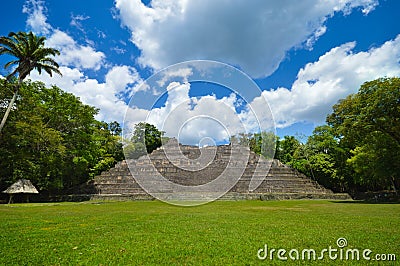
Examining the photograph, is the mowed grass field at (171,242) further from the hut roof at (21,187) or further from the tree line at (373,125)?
the hut roof at (21,187)

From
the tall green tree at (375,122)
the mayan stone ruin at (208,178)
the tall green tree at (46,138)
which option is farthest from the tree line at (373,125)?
the tall green tree at (46,138)

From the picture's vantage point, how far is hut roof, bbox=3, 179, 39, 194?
23.2 metres

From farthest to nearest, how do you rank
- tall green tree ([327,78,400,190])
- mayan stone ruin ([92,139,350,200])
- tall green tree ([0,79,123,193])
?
mayan stone ruin ([92,139,350,200]) < tall green tree ([0,79,123,193]) < tall green tree ([327,78,400,190])

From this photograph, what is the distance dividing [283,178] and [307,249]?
2815cm

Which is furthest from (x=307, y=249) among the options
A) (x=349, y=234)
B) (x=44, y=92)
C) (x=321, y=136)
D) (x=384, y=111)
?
(x=321, y=136)

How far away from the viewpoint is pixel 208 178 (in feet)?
103

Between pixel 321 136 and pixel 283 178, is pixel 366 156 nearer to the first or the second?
pixel 283 178

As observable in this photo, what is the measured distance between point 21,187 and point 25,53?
11935 mm

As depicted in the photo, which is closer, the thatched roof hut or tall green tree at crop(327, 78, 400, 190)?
tall green tree at crop(327, 78, 400, 190)

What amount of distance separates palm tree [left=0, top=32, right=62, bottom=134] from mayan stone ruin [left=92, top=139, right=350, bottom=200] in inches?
520

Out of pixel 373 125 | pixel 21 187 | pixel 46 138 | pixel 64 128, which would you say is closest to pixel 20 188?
pixel 21 187

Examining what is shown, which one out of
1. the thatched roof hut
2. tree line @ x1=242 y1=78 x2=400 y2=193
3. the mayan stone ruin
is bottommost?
the thatched roof hut

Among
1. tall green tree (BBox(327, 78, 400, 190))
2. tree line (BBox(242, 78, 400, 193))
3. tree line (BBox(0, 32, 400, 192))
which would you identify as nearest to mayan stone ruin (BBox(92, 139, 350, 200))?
tree line (BBox(0, 32, 400, 192))

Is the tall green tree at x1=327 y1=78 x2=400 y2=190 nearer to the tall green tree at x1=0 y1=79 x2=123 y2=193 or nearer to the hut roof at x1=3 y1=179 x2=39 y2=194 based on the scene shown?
the tall green tree at x1=0 y1=79 x2=123 y2=193
